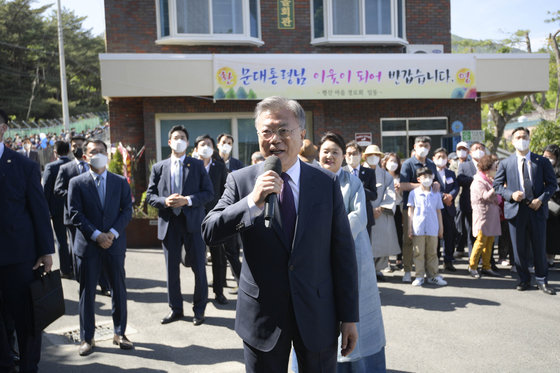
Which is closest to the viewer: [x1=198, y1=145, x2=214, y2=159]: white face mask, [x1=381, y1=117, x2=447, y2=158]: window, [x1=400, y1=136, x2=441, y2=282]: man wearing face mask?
[x1=198, y1=145, x2=214, y2=159]: white face mask

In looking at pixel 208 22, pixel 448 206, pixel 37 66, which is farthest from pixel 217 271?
pixel 37 66

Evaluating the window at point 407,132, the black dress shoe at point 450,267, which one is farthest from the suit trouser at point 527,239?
the window at point 407,132

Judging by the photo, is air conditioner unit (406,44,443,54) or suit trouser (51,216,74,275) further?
air conditioner unit (406,44,443,54)

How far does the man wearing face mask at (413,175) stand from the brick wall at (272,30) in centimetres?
698

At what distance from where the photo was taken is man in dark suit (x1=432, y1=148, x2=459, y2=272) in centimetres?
927

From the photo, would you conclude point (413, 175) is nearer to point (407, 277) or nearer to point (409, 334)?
point (407, 277)

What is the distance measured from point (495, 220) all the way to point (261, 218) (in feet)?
23.1

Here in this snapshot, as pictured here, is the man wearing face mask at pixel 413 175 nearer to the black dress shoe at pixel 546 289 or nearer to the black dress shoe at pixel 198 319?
the black dress shoe at pixel 546 289

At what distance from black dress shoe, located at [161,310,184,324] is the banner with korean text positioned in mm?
7871

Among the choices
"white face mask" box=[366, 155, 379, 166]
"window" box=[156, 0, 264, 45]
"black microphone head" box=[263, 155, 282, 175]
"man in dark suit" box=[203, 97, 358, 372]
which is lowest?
"man in dark suit" box=[203, 97, 358, 372]

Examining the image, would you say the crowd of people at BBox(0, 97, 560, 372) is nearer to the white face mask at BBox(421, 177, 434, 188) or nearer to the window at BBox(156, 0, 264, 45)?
the white face mask at BBox(421, 177, 434, 188)

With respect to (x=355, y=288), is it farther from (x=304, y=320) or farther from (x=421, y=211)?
(x=421, y=211)

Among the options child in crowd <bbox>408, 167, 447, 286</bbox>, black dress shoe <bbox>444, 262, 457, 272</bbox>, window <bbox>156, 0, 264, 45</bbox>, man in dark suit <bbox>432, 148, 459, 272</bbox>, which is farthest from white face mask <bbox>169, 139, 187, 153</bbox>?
window <bbox>156, 0, 264, 45</bbox>

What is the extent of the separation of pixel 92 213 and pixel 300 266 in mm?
3607
